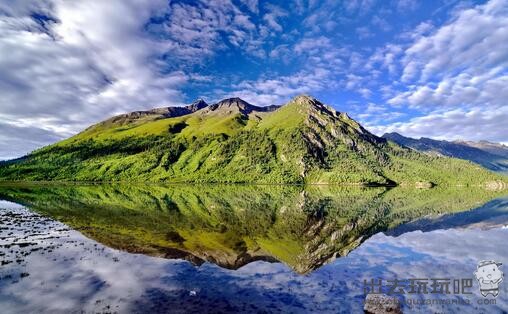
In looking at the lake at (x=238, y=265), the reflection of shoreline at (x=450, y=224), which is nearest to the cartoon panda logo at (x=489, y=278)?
the lake at (x=238, y=265)

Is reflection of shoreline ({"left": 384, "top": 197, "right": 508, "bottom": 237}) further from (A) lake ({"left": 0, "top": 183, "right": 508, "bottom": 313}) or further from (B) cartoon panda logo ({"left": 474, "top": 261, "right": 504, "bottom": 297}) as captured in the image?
(B) cartoon panda logo ({"left": 474, "top": 261, "right": 504, "bottom": 297})

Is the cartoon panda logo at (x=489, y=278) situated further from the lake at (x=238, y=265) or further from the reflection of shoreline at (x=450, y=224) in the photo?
the reflection of shoreline at (x=450, y=224)

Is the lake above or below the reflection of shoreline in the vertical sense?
below

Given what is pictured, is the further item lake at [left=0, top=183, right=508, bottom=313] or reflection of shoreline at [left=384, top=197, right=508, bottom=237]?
reflection of shoreline at [left=384, top=197, right=508, bottom=237]

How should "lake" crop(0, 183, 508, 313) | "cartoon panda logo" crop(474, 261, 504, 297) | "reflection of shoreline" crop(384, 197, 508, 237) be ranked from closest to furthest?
"lake" crop(0, 183, 508, 313), "cartoon panda logo" crop(474, 261, 504, 297), "reflection of shoreline" crop(384, 197, 508, 237)

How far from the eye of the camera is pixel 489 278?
35.5 meters

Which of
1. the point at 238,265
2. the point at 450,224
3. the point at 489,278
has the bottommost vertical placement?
the point at 238,265

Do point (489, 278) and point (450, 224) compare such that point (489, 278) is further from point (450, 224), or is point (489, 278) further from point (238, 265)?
point (450, 224)

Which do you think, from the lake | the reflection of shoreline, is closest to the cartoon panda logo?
the lake

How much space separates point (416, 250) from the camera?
49375 millimetres

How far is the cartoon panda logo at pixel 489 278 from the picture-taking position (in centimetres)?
3059

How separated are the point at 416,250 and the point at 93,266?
44021 mm

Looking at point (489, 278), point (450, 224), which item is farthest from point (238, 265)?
point (450, 224)

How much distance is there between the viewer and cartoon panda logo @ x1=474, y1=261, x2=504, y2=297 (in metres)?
30.6
